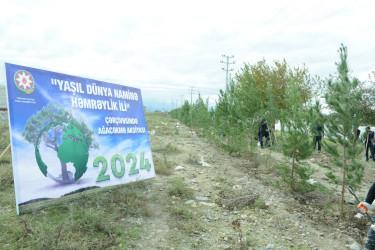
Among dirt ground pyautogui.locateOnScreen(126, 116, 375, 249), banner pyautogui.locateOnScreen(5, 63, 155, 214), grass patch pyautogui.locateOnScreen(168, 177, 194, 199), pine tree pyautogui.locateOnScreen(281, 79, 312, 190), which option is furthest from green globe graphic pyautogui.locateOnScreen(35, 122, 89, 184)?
pine tree pyautogui.locateOnScreen(281, 79, 312, 190)

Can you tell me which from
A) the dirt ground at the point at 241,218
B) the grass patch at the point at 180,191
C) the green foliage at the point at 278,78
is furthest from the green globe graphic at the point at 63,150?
the green foliage at the point at 278,78

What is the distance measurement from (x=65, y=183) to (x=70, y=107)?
1.35 metres

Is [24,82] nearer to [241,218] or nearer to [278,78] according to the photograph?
[241,218]

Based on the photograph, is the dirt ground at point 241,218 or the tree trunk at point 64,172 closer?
the dirt ground at point 241,218

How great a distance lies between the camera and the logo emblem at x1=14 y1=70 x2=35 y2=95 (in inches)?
165

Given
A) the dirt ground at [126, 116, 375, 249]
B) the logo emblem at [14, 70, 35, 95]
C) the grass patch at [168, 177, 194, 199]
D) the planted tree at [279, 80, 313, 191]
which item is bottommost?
the dirt ground at [126, 116, 375, 249]

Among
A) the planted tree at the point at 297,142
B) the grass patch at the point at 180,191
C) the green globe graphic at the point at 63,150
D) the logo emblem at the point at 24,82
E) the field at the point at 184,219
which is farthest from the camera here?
the planted tree at the point at 297,142

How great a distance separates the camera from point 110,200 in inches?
198

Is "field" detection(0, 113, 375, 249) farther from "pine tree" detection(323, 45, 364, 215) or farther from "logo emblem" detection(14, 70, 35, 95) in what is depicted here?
"logo emblem" detection(14, 70, 35, 95)

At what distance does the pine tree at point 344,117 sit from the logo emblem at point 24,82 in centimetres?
574

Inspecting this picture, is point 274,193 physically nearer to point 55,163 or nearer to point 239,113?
point 55,163

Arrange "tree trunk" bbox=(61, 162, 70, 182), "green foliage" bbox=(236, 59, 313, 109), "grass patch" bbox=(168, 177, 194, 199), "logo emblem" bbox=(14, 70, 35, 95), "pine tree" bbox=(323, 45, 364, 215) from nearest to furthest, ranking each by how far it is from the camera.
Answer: "logo emblem" bbox=(14, 70, 35, 95) < "tree trunk" bbox=(61, 162, 70, 182) < "pine tree" bbox=(323, 45, 364, 215) < "grass patch" bbox=(168, 177, 194, 199) < "green foliage" bbox=(236, 59, 313, 109)

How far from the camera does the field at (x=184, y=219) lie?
3670 mm

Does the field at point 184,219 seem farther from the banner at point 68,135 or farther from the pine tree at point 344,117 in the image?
the pine tree at point 344,117
